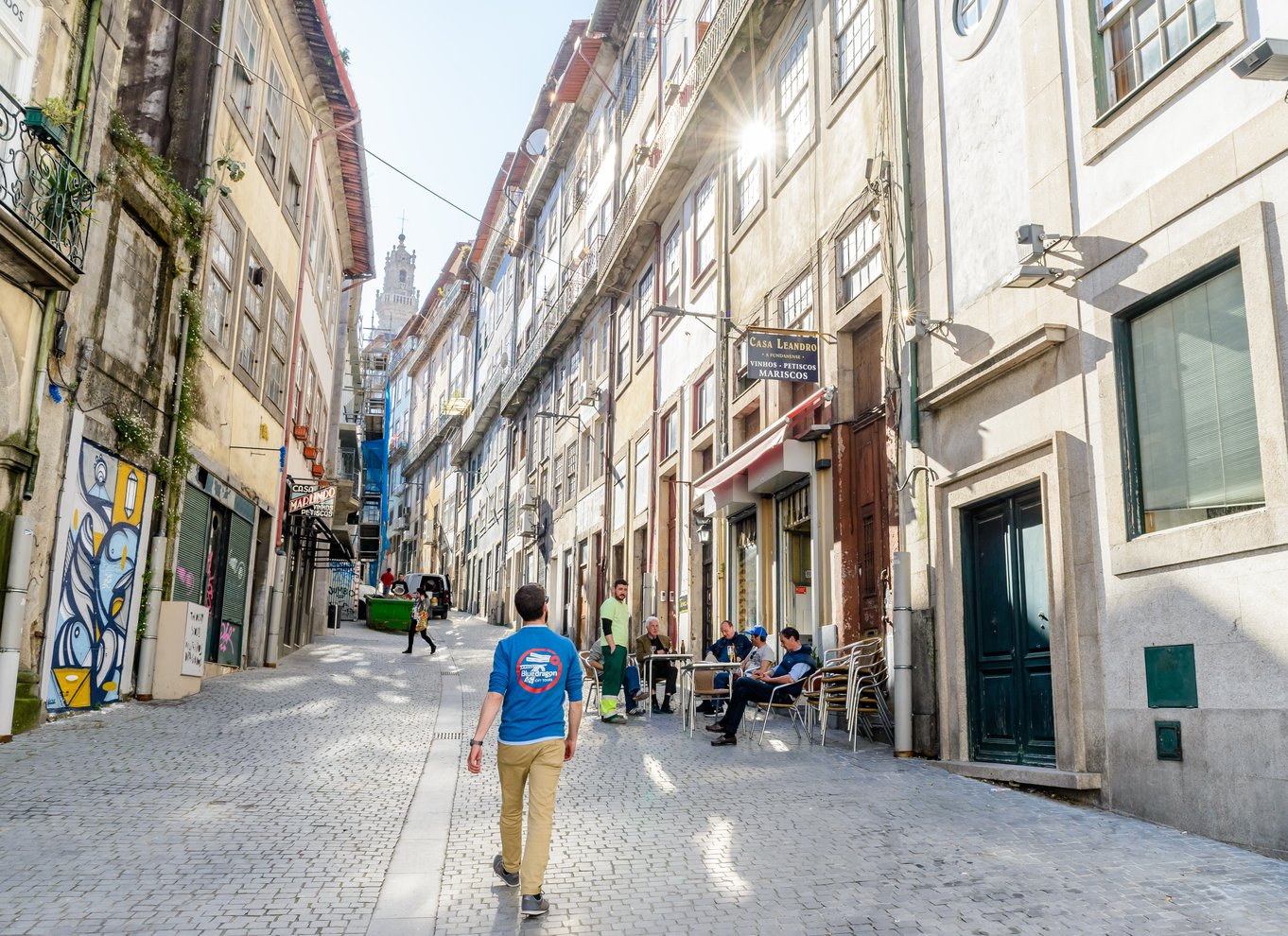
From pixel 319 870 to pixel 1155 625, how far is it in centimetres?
540

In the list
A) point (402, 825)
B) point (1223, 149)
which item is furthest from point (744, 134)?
point (402, 825)

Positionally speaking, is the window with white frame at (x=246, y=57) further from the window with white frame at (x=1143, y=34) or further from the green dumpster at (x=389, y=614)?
the green dumpster at (x=389, y=614)

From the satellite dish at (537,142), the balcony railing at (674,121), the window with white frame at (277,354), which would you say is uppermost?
the satellite dish at (537,142)

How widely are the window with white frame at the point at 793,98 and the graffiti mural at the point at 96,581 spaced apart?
391 inches

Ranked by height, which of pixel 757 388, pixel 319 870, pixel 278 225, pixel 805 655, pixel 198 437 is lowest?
pixel 319 870

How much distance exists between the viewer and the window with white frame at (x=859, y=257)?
12.9 metres

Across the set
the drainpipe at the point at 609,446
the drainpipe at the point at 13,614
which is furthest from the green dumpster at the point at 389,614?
the drainpipe at the point at 13,614

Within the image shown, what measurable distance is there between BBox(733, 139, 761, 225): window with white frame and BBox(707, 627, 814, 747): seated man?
8143 mm

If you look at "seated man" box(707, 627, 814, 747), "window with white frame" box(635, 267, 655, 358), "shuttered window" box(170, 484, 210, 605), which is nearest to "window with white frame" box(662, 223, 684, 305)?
"window with white frame" box(635, 267, 655, 358)

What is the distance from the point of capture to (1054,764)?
8.70m

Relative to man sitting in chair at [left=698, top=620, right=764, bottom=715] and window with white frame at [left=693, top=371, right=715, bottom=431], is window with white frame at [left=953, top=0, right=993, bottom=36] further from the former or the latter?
window with white frame at [left=693, top=371, right=715, bottom=431]

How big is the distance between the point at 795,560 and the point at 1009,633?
6.24m

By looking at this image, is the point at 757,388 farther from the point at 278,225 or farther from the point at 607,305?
the point at 607,305

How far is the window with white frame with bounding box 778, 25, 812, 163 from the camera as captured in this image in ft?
52.0
